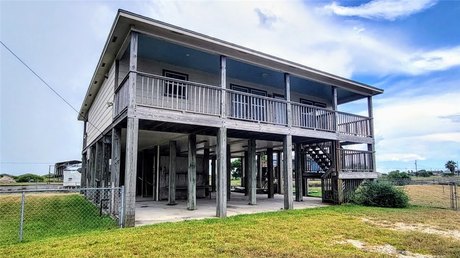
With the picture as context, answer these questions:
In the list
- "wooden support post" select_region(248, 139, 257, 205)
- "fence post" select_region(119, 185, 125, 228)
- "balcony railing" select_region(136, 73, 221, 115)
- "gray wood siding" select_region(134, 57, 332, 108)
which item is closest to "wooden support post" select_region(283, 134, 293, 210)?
"wooden support post" select_region(248, 139, 257, 205)

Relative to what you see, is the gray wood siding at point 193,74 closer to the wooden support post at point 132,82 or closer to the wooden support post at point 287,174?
the wooden support post at point 132,82

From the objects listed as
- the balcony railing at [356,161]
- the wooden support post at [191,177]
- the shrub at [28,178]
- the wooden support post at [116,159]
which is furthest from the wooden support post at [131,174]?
the shrub at [28,178]

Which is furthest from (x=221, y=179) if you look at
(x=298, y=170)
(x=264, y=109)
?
(x=298, y=170)

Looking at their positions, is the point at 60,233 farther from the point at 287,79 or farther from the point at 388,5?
the point at 388,5

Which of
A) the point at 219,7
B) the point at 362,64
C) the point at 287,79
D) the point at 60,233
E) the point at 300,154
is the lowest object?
the point at 60,233

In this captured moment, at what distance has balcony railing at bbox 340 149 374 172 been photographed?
13828 millimetres

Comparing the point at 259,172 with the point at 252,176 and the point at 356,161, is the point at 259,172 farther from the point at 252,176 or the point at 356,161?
the point at 252,176

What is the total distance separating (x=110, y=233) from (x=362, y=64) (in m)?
17.8

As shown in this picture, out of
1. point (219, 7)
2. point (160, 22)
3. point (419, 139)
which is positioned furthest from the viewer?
point (419, 139)

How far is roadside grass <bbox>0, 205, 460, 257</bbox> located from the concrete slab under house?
55.3 inches

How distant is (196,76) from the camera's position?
38.3ft

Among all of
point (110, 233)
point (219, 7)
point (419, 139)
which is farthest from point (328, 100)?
point (419, 139)

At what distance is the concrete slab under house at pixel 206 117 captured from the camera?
8.57 metres

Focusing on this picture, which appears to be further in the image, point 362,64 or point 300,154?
point 362,64
